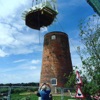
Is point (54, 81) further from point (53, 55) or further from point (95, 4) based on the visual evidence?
point (95, 4)

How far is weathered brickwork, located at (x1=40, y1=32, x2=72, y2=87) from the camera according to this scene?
3198 centimetres

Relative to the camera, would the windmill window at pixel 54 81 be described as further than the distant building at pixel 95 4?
Yes

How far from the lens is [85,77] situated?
15953 mm

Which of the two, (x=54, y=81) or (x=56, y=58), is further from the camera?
(x=56, y=58)

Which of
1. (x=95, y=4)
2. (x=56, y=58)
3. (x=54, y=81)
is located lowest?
(x=95, y=4)

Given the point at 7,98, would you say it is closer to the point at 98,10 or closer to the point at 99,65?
the point at 98,10

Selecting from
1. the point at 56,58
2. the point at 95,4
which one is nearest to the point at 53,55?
the point at 56,58

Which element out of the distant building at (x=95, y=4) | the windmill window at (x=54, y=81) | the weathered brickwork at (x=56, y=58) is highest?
the weathered brickwork at (x=56, y=58)

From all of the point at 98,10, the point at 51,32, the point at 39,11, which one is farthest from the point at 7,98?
the point at 51,32

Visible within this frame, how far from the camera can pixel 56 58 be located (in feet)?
107

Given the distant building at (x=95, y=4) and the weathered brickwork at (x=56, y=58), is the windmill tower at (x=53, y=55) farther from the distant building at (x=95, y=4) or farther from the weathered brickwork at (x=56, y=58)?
the distant building at (x=95, y=4)

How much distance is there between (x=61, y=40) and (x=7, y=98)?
2373 cm

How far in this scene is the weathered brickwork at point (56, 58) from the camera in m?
→ 32.0

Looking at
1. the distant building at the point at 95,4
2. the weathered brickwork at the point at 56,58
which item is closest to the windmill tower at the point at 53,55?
the weathered brickwork at the point at 56,58
